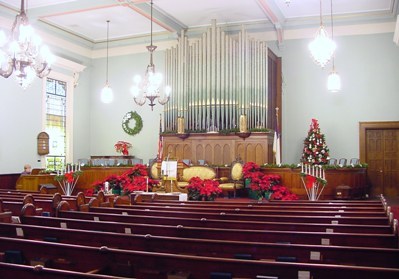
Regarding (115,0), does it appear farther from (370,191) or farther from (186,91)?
(370,191)

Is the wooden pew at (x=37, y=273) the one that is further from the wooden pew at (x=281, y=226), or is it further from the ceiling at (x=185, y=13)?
the ceiling at (x=185, y=13)

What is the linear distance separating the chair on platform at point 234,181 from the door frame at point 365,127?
391 centimetres

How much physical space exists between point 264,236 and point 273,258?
0.50 m

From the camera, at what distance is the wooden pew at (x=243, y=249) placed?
9.24ft

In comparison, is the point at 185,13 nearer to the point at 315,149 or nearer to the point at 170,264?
the point at 315,149

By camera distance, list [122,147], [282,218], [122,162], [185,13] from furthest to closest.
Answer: [122,147] < [122,162] < [185,13] < [282,218]

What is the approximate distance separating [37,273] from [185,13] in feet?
36.1

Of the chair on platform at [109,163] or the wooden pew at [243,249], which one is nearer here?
the wooden pew at [243,249]

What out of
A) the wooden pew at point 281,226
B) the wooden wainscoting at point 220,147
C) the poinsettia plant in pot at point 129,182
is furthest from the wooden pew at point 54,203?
the wooden wainscoting at point 220,147

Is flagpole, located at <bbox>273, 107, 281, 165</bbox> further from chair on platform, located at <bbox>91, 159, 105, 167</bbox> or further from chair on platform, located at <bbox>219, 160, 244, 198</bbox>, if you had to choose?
chair on platform, located at <bbox>91, 159, 105, 167</bbox>

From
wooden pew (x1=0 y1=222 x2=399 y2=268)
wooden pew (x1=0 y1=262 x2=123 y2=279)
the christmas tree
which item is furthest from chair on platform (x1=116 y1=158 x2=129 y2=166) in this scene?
wooden pew (x1=0 y1=262 x2=123 y2=279)

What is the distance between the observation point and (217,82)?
12586mm

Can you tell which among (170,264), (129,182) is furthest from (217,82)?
(170,264)

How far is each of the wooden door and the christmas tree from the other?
1.27 meters
